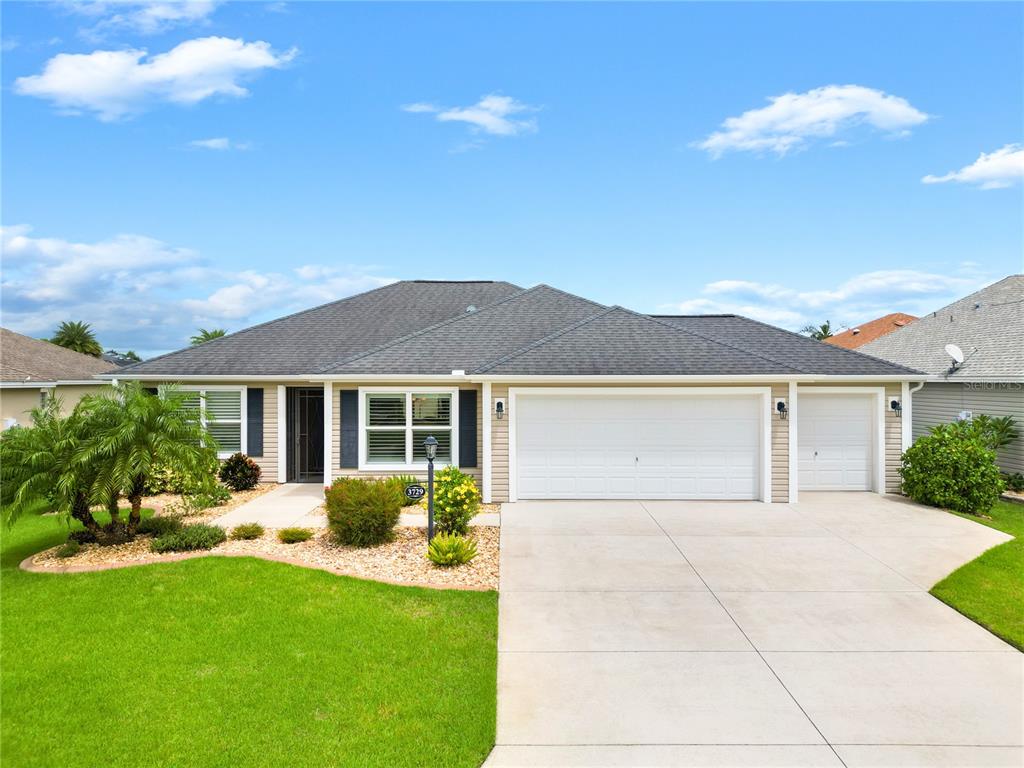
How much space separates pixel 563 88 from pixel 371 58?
5714mm

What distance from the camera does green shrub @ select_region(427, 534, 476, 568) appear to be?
7664 millimetres

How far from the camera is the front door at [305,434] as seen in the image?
547 inches

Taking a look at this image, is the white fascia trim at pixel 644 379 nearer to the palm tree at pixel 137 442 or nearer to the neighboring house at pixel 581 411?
the neighboring house at pixel 581 411

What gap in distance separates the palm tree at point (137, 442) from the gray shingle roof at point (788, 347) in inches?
427

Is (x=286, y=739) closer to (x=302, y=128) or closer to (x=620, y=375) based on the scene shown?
(x=620, y=375)

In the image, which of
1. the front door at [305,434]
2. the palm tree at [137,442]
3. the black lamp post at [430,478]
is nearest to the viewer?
the palm tree at [137,442]

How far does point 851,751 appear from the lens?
3.95 m

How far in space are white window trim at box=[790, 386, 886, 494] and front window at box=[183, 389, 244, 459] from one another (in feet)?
43.0

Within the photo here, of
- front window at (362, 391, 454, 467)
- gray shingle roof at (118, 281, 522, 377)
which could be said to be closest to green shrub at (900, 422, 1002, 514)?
front window at (362, 391, 454, 467)

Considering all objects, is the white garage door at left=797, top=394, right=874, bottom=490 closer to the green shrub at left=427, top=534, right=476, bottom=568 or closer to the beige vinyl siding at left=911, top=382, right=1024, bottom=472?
the beige vinyl siding at left=911, top=382, right=1024, bottom=472

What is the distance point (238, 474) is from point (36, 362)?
15.8 m

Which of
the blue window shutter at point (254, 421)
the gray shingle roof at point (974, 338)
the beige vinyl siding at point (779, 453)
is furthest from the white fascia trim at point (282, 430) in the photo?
the gray shingle roof at point (974, 338)

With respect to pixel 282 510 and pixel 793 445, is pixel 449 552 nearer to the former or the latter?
pixel 282 510

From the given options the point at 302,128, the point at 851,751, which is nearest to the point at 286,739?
the point at 851,751
